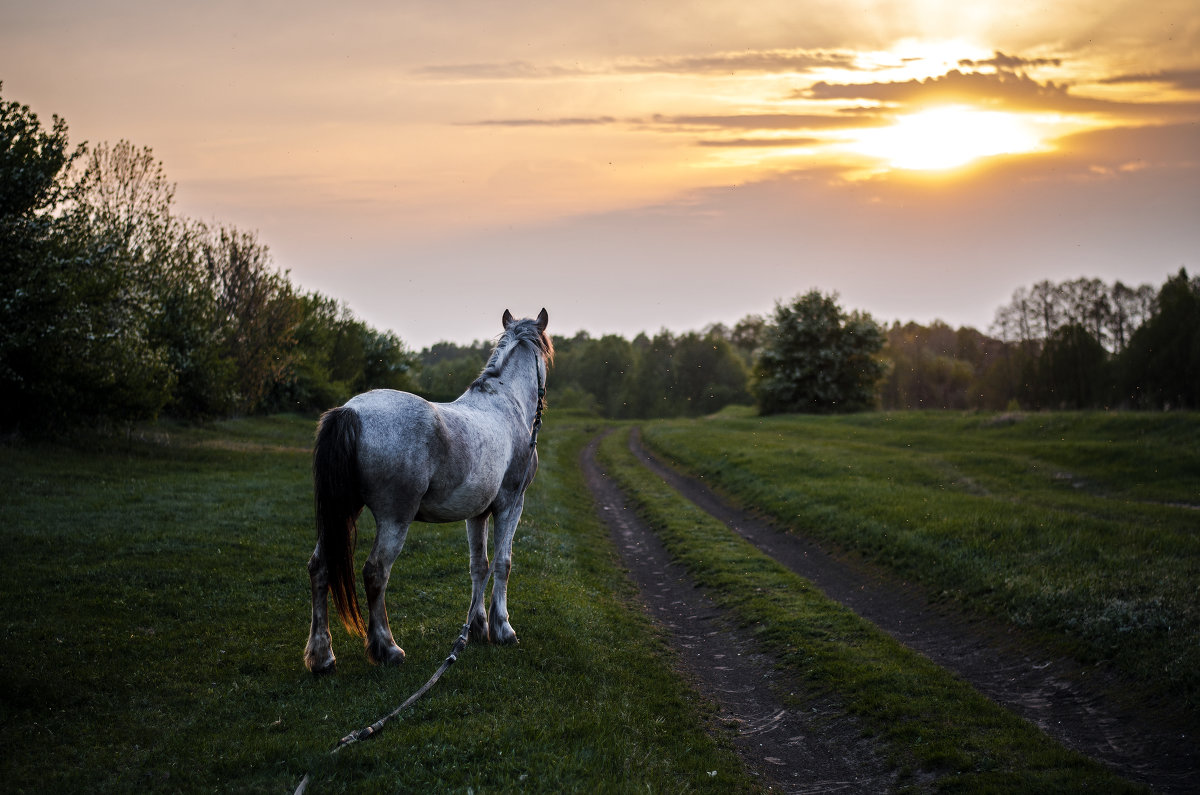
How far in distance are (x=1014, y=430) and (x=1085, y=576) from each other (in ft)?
88.4

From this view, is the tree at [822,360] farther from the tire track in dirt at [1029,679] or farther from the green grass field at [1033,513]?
the tire track in dirt at [1029,679]

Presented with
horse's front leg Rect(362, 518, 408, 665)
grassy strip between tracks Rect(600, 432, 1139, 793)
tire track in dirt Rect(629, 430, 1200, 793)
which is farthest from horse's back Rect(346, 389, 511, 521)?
tire track in dirt Rect(629, 430, 1200, 793)

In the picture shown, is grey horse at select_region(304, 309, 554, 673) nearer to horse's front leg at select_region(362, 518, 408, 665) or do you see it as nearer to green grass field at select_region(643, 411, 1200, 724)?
horse's front leg at select_region(362, 518, 408, 665)

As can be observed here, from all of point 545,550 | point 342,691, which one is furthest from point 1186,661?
point 545,550

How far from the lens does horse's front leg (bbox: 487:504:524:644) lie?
8188mm

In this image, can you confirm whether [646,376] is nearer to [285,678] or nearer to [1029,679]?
[1029,679]

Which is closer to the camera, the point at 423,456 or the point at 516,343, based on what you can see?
the point at 423,456

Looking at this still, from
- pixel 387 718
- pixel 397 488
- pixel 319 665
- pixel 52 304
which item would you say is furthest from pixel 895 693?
pixel 52 304

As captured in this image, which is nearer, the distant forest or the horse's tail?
the horse's tail

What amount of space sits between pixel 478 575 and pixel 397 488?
190 cm

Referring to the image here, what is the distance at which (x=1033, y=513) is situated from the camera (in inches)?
610

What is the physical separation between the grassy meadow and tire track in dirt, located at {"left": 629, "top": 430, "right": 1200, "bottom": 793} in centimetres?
348

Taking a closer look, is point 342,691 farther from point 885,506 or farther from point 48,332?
point 48,332

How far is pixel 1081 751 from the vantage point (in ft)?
22.5
